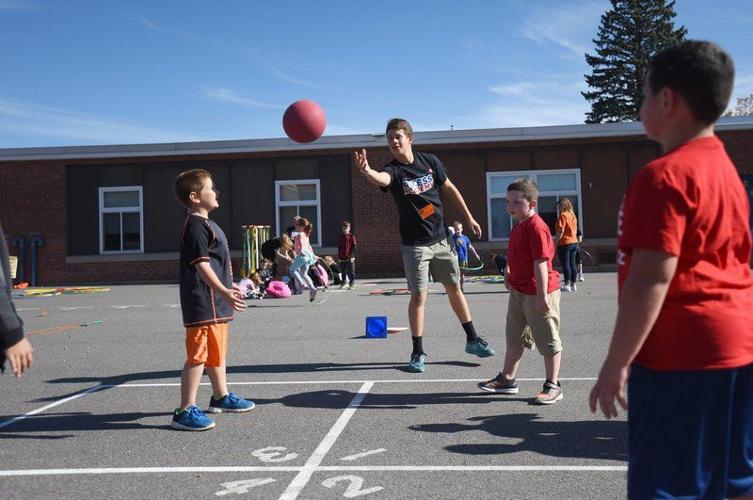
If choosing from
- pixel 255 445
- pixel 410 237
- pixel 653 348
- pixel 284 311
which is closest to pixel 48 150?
pixel 284 311

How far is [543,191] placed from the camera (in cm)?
2614

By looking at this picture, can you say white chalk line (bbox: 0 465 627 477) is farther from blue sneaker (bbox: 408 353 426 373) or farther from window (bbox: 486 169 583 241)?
window (bbox: 486 169 583 241)

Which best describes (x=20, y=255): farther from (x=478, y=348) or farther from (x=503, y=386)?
(x=503, y=386)

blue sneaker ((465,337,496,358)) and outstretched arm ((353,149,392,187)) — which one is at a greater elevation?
outstretched arm ((353,149,392,187))

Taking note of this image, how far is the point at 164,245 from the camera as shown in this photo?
27.2 m

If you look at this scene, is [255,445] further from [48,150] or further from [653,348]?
[48,150]

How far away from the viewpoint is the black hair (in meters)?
2.25

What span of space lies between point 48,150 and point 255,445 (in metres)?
25.5

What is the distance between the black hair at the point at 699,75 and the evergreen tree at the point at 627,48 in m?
60.9

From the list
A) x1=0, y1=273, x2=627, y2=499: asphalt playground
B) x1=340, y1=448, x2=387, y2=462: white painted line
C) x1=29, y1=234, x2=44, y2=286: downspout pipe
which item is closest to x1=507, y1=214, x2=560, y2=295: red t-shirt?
x1=0, y1=273, x2=627, y2=499: asphalt playground

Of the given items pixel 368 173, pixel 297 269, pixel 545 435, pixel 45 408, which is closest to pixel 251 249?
pixel 297 269

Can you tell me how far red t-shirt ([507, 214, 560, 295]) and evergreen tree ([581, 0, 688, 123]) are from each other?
5770 centimetres

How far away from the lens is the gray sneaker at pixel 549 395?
5586 millimetres

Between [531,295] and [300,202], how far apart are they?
2155 centimetres
